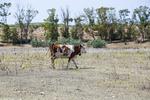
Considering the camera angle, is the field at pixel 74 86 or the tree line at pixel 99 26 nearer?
the field at pixel 74 86

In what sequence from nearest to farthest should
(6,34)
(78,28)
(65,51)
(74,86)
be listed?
(74,86), (65,51), (6,34), (78,28)

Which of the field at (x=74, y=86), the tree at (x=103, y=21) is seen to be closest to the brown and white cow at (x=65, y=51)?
the field at (x=74, y=86)

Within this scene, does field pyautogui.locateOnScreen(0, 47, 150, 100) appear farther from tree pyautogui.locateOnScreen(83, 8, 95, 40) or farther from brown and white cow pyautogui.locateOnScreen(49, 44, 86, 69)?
tree pyautogui.locateOnScreen(83, 8, 95, 40)

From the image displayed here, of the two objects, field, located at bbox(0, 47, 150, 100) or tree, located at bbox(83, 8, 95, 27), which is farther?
tree, located at bbox(83, 8, 95, 27)

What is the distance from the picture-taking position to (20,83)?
18016 millimetres

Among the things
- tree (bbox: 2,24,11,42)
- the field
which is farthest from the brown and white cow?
tree (bbox: 2,24,11,42)

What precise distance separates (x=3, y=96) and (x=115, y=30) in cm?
7466

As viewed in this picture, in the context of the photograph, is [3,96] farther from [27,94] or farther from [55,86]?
[55,86]

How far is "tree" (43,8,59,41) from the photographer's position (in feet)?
277

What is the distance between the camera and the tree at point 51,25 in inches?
3322

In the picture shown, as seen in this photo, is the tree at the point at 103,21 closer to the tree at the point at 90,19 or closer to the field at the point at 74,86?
the tree at the point at 90,19

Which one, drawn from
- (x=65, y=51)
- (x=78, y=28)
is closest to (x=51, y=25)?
(x=78, y=28)

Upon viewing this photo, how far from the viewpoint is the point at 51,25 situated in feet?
281

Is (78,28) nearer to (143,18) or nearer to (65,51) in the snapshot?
(143,18)
